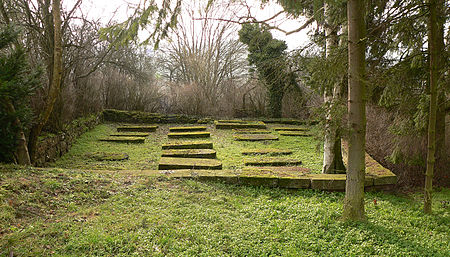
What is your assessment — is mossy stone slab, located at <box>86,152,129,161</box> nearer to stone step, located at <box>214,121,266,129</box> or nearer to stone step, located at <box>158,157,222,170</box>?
stone step, located at <box>158,157,222,170</box>

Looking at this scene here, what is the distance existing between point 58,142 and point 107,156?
3.95ft

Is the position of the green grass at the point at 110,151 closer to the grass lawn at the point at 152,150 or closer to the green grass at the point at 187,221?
the grass lawn at the point at 152,150

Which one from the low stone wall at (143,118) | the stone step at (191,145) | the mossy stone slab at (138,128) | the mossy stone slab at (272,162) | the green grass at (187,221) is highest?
the low stone wall at (143,118)

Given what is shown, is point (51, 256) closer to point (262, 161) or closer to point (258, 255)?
point (258, 255)

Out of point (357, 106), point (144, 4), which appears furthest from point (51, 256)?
point (144, 4)

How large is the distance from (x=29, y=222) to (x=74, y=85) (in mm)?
7866

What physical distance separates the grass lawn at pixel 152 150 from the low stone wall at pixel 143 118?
163cm

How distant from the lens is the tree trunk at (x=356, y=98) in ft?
11.0

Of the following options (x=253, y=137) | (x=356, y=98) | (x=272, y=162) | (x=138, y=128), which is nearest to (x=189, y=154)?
(x=272, y=162)

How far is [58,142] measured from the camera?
6.87 metres

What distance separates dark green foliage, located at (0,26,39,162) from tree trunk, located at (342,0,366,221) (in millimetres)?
4455

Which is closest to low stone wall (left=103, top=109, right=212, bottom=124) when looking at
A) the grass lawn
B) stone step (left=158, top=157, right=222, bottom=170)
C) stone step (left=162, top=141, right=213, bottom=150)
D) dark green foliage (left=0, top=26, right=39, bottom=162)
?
the grass lawn

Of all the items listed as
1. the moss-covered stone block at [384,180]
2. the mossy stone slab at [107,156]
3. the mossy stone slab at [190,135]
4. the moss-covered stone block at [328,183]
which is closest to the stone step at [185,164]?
the mossy stone slab at [107,156]

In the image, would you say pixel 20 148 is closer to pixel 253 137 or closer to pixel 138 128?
pixel 138 128
